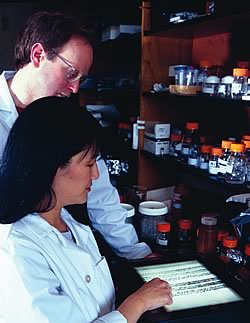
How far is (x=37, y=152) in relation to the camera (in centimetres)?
90

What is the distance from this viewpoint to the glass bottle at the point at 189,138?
1849mm

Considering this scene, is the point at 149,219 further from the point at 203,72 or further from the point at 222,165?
the point at 203,72

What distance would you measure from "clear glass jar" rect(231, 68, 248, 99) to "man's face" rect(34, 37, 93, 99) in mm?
567

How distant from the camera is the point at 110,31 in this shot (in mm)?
2582

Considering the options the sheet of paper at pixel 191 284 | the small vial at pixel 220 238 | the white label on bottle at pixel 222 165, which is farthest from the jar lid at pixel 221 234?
the sheet of paper at pixel 191 284

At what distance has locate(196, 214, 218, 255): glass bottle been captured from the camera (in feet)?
5.13

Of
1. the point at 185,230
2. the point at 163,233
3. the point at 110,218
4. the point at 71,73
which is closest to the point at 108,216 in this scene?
the point at 110,218

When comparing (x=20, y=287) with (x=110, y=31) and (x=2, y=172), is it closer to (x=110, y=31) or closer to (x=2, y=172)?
(x=2, y=172)

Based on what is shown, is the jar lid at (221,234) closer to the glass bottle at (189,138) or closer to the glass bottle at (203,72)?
the glass bottle at (189,138)

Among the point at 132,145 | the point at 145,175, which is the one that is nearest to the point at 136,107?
the point at 132,145

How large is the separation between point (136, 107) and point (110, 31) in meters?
0.53

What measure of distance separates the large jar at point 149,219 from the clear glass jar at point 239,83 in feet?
1.89

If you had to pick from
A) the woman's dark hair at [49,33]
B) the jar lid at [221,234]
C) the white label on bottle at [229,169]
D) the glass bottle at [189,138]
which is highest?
the woman's dark hair at [49,33]

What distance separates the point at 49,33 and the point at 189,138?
817 mm
